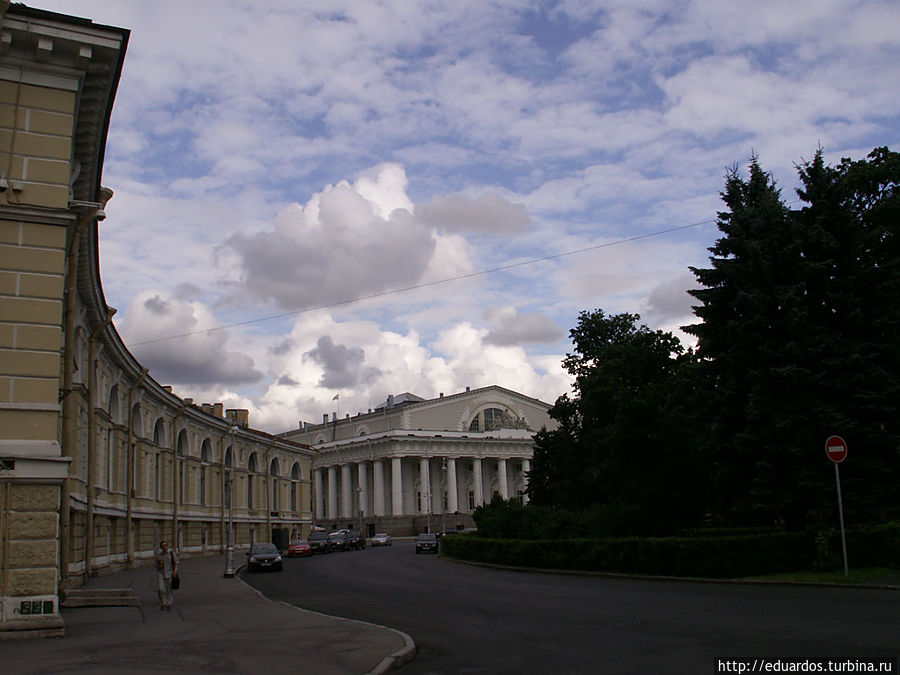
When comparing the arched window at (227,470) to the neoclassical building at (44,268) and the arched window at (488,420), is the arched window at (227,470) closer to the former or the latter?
the neoclassical building at (44,268)

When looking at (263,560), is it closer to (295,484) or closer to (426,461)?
(295,484)

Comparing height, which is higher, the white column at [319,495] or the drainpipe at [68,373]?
the drainpipe at [68,373]

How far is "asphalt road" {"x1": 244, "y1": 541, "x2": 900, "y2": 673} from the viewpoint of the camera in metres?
10.7

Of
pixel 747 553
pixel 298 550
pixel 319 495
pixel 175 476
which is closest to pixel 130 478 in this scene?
pixel 175 476

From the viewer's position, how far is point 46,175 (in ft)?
50.6

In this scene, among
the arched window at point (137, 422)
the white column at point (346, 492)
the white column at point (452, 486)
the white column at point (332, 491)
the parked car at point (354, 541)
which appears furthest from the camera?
the white column at point (332, 491)

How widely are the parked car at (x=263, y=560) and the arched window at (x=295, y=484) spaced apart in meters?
36.0

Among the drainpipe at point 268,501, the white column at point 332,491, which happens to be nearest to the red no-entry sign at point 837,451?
the drainpipe at point 268,501

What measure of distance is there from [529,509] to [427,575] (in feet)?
18.7

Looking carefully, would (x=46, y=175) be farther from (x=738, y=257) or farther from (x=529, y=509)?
A: (x=529, y=509)

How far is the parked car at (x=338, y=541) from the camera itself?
64625 millimetres

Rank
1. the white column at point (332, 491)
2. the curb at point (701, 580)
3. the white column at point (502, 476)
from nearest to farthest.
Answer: the curb at point (701, 580), the white column at point (502, 476), the white column at point (332, 491)

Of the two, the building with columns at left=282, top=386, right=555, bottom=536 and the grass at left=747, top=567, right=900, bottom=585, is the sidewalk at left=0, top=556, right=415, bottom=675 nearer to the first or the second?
the grass at left=747, top=567, right=900, bottom=585

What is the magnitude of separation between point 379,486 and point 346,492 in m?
8.03
